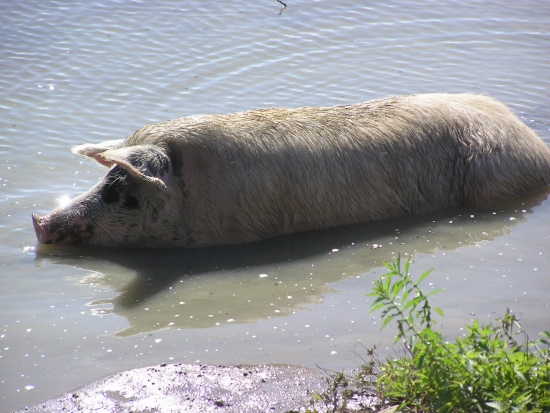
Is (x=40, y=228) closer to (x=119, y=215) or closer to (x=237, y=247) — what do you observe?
(x=119, y=215)

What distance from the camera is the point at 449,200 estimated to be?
6.18m

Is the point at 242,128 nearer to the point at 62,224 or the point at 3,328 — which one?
the point at 62,224

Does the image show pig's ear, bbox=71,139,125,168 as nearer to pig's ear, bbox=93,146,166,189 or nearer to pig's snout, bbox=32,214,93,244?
pig's ear, bbox=93,146,166,189

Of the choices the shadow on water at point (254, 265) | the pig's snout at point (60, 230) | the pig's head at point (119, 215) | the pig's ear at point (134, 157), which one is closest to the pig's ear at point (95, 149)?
the pig's head at point (119, 215)

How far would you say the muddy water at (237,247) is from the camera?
416 centimetres

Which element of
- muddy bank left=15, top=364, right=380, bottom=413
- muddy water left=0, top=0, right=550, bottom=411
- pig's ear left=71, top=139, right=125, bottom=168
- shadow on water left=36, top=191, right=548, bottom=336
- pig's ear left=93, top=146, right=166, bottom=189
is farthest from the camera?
pig's ear left=71, top=139, right=125, bottom=168

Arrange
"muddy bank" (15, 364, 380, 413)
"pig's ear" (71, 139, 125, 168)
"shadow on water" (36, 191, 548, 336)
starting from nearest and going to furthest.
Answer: "muddy bank" (15, 364, 380, 413) < "shadow on water" (36, 191, 548, 336) < "pig's ear" (71, 139, 125, 168)

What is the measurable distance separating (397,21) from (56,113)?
526cm

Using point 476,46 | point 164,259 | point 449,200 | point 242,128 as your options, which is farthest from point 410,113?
point 476,46

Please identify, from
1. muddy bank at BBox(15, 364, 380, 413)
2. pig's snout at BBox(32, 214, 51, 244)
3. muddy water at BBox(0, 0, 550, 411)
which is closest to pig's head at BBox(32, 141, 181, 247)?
pig's snout at BBox(32, 214, 51, 244)

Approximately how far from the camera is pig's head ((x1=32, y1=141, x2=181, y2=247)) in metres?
5.52

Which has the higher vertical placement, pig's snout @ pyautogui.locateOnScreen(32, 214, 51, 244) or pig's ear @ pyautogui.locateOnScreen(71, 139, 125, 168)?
pig's ear @ pyautogui.locateOnScreen(71, 139, 125, 168)

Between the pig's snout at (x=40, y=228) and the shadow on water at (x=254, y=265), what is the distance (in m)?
0.06

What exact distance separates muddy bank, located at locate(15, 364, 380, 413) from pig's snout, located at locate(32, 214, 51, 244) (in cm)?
209
